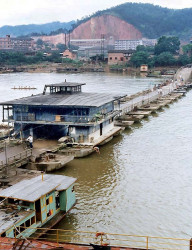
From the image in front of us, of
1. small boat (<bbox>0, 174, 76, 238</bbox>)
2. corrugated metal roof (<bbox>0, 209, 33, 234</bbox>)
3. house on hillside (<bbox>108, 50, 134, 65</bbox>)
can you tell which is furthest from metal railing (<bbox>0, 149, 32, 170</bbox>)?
house on hillside (<bbox>108, 50, 134, 65</bbox>)

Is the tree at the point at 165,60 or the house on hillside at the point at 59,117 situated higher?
the tree at the point at 165,60

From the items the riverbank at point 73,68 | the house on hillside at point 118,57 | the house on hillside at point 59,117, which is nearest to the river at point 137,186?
the house on hillside at point 59,117

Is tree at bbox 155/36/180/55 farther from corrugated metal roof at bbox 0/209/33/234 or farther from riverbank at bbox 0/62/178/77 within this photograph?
corrugated metal roof at bbox 0/209/33/234

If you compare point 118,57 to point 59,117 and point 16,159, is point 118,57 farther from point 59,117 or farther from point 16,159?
point 16,159

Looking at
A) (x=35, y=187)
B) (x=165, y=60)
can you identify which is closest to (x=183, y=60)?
(x=165, y=60)

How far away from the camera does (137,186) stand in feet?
88.3

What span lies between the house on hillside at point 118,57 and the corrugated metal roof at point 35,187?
458 ft

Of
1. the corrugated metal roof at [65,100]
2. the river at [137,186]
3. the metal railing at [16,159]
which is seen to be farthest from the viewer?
the corrugated metal roof at [65,100]

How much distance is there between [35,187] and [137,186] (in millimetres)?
9725

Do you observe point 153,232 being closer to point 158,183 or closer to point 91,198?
point 91,198

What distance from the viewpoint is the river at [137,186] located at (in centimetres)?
2123

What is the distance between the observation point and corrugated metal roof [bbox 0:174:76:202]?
18.5m

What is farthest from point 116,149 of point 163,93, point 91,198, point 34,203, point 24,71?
point 24,71

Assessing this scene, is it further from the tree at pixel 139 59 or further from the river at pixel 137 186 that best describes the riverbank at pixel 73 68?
the river at pixel 137 186
